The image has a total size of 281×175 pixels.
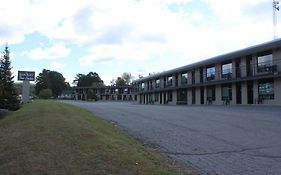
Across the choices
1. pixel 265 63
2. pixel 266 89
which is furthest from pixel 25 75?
pixel 266 89

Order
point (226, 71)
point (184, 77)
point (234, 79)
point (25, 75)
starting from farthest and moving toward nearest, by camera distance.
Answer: point (184, 77) < point (25, 75) < point (226, 71) < point (234, 79)

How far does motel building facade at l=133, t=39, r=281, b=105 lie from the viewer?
38.0 m

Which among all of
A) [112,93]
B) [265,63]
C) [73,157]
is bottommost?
[73,157]

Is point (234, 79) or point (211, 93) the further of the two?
point (211, 93)

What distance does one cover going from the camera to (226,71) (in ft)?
153

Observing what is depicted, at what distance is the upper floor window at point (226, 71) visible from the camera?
45.5 meters

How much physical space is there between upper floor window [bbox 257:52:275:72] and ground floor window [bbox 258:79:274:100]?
118 centimetres

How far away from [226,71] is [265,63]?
7.39 metres

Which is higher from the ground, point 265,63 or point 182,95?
point 265,63

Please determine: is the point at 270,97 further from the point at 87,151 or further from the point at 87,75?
the point at 87,75

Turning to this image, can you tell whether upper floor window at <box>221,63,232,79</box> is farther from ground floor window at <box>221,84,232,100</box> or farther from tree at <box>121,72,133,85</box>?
tree at <box>121,72,133,85</box>

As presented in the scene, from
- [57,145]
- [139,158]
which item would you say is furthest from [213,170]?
[57,145]

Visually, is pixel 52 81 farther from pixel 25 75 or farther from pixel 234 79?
pixel 234 79

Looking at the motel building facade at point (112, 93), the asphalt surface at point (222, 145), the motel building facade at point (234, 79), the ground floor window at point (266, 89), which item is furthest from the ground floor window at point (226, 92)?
the motel building facade at point (112, 93)
